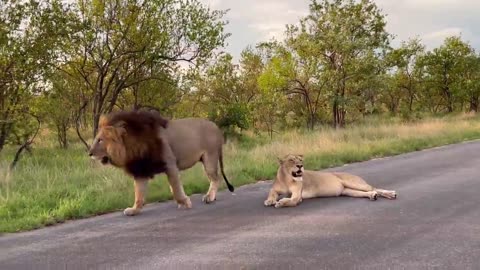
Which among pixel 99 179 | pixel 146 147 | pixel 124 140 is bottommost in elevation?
pixel 99 179

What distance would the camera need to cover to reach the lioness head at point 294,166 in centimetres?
774

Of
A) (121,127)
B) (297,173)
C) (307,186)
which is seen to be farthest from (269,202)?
(121,127)

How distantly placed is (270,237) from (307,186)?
2458 mm

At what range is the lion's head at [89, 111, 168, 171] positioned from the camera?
6949 millimetres

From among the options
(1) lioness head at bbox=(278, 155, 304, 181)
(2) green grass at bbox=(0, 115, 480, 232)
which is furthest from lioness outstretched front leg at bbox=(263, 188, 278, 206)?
(2) green grass at bbox=(0, 115, 480, 232)

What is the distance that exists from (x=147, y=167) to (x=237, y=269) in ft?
9.59

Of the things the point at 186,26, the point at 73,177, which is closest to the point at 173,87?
the point at 186,26

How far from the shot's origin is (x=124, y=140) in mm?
7027

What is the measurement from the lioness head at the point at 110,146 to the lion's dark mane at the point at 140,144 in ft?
0.23

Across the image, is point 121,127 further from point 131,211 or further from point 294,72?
point 294,72

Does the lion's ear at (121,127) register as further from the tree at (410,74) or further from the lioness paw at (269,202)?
the tree at (410,74)

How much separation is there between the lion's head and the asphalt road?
2.62 feet

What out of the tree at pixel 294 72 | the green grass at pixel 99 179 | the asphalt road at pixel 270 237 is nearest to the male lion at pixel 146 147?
the asphalt road at pixel 270 237

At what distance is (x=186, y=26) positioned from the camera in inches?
617
